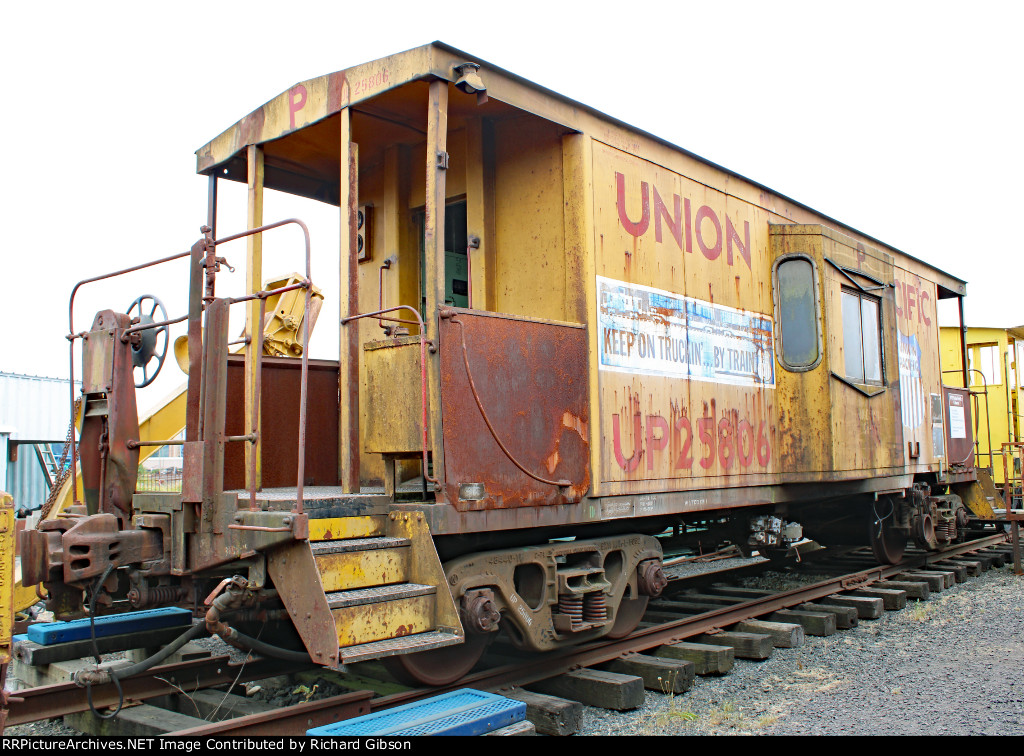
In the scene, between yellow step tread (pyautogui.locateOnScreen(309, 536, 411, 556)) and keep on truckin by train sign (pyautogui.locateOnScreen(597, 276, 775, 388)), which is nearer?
yellow step tread (pyautogui.locateOnScreen(309, 536, 411, 556))

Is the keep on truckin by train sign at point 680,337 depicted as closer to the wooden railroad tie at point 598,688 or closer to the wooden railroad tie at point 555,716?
the wooden railroad tie at point 598,688

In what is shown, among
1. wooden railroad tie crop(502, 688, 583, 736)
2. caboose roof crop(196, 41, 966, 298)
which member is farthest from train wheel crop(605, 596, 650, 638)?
caboose roof crop(196, 41, 966, 298)

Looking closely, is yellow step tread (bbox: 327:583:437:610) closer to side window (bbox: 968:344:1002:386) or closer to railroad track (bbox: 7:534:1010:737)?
railroad track (bbox: 7:534:1010:737)

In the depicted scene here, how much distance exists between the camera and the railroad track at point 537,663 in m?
4.23

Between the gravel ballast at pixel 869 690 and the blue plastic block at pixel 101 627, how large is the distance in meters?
2.84

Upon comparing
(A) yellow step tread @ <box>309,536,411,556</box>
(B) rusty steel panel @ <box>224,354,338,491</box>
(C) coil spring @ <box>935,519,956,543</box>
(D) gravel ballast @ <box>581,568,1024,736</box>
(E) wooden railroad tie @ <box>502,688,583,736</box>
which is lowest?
(D) gravel ballast @ <box>581,568,1024,736</box>

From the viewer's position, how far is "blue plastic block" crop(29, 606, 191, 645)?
515cm

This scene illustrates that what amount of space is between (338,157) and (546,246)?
1.84 m

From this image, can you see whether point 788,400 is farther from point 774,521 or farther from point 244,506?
point 244,506

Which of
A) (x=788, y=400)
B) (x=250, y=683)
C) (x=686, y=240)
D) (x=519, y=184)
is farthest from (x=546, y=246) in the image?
(x=250, y=683)

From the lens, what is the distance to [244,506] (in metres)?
4.34

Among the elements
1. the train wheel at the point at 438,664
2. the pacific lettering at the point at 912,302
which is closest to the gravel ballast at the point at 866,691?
the train wheel at the point at 438,664

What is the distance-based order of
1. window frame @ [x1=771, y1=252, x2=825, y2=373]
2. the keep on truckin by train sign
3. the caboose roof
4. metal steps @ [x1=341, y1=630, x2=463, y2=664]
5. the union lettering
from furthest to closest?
window frame @ [x1=771, y1=252, x2=825, y2=373] → the union lettering → the keep on truckin by train sign → the caboose roof → metal steps @ [x1=341, y1=630, x2=463, y2=664]

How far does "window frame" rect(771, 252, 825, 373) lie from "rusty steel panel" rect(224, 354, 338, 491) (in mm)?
3874
